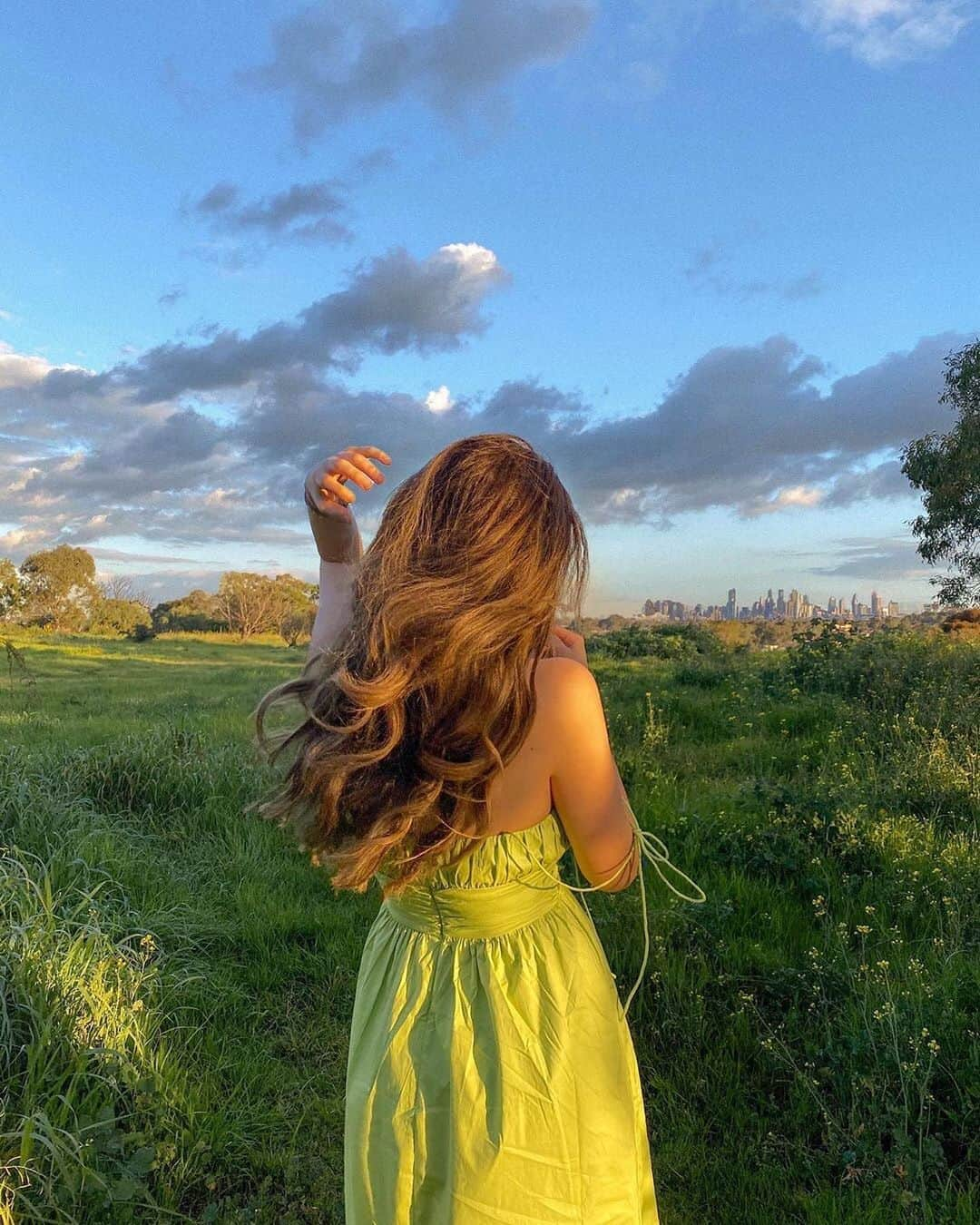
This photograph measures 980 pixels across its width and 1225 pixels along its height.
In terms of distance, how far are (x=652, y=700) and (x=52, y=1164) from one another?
635 cm

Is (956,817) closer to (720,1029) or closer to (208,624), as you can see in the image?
(720,1029)

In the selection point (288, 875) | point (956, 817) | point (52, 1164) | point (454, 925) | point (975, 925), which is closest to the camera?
Result: point (454, 925)

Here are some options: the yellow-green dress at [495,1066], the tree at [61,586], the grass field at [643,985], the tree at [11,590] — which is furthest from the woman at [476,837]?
the tree at [61,586]

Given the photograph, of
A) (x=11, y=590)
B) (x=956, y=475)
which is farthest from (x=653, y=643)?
(x=11, y=590)

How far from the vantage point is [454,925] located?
1719 mm

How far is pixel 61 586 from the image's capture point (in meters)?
43.3

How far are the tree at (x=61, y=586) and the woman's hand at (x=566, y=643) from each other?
45.2 meters

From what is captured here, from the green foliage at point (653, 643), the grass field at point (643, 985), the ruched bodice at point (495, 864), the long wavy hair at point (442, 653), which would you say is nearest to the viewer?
the long wavy hair at point (442, 653)

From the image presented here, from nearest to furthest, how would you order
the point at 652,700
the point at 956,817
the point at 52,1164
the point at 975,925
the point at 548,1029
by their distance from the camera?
the point at 548,1029
the point at 52,1164
the point at 975,925
the point at 956,817
the point at 652,700

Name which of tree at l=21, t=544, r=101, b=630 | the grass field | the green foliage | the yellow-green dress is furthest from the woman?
tree at l=21, t=544, r=101, b=630

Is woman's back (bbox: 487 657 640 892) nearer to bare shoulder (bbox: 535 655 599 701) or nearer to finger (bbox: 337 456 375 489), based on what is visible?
bare shoulder (bbox: 535 655 599 701)

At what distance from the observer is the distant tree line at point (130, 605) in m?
40.9

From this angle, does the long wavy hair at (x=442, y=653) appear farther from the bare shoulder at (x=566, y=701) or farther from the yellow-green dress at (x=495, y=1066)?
the yellow-green dress at (x=495, y=1066)

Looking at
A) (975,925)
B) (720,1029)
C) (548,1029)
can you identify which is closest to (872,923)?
(975,925)
